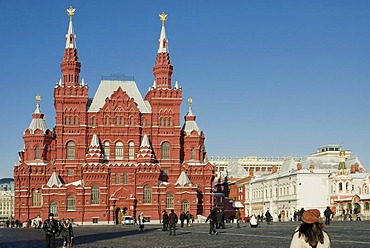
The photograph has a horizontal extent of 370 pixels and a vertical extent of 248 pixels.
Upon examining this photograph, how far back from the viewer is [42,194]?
8962 centimetres

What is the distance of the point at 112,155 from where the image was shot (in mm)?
94312

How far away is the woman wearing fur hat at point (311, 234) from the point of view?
9391 mm

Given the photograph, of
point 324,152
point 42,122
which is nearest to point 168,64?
point 42,122

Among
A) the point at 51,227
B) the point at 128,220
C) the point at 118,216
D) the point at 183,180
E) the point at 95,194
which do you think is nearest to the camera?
the point at 51,227

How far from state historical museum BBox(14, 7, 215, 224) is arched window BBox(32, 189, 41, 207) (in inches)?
5.5

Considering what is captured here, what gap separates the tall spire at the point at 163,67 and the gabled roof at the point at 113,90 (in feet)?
12.1

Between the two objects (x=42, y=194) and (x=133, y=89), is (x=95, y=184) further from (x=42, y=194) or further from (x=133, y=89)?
(x=133, y=89)

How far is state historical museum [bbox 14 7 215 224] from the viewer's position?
295 feet

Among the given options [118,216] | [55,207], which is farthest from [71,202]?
[118,216]

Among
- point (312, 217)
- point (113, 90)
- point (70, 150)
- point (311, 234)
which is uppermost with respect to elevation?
point (113, 90)

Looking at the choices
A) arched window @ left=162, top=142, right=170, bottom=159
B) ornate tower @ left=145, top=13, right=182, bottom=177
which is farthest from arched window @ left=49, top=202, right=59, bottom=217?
arched window @ left=162, top=142, right=170, bottom=159

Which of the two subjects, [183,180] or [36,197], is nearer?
[183,180]

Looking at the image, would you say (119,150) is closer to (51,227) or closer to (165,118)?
(165,118)

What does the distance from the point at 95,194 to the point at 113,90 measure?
1672 centimetres
